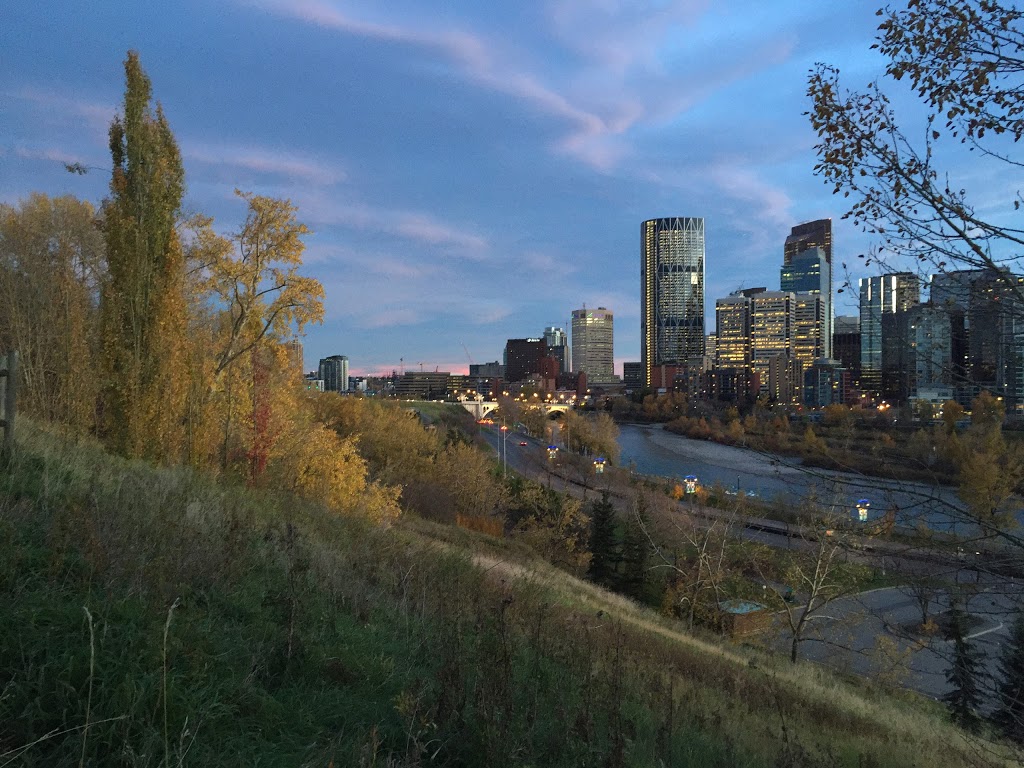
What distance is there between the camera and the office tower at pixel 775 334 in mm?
30719

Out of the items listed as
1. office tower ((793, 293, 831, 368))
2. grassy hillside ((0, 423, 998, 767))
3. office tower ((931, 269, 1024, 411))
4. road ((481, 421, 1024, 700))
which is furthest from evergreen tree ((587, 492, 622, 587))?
office tower ((931, 269, 1024, 411))

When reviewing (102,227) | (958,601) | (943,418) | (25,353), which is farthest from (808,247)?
(25,353)

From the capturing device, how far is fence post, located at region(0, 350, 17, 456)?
244 inches

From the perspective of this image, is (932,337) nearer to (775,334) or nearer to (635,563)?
(635,563)

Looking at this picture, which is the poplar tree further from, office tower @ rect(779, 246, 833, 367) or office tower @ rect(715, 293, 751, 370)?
office tower @ rect(715, 293, 751, 370)

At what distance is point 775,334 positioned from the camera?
36062 mm

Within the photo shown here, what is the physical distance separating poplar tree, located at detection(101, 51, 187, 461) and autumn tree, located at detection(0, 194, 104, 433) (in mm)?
1098

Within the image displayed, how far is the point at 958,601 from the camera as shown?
5086mm

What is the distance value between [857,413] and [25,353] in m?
19.4

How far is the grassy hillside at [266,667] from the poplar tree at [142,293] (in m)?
7.13

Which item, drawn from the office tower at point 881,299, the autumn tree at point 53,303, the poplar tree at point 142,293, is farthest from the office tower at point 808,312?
the autumn tree at point 53,303

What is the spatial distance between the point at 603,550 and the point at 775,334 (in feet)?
53.0

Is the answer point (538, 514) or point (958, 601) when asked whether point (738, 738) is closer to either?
point (958, 601)

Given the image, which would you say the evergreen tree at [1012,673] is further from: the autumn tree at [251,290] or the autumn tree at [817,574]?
the autumn tree at [251,290]
